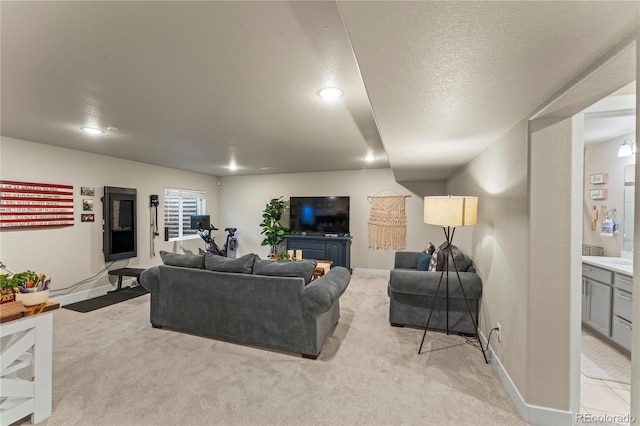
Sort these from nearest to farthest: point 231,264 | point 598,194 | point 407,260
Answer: point 231,264 → point 598,194 → point 407,260

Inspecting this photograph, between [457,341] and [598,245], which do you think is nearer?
[457,341]

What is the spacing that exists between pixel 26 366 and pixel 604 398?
13.1 ft

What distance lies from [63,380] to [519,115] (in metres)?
3.94

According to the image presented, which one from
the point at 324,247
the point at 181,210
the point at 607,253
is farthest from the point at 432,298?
the point at 181,210

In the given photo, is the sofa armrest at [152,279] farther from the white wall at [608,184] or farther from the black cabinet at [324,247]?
the white wall at [608,184]

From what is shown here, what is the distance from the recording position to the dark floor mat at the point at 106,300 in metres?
3.78

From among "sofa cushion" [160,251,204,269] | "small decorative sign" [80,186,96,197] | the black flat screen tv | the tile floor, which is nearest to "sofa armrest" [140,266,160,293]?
"sofa cushion" [160,251,204,269]

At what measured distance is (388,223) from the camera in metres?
5.73

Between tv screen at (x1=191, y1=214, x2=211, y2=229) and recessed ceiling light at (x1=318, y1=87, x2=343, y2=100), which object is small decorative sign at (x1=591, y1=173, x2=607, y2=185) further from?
tv screen at (x1=191, y1=214, x2=211, y2=229)

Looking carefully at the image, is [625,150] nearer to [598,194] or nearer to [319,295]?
[598,194]

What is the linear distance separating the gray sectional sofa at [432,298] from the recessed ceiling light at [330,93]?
2033 mm

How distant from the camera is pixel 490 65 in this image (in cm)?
122

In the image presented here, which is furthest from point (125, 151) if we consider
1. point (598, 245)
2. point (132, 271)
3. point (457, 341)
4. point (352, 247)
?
point (598, 245)

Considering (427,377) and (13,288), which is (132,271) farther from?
(427,377)
